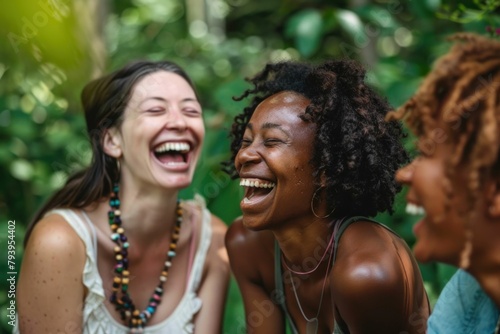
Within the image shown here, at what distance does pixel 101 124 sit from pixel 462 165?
1.80m

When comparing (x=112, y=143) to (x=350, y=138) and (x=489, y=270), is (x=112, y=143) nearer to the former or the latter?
(x=350, y=138)

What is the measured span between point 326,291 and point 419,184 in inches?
32.8

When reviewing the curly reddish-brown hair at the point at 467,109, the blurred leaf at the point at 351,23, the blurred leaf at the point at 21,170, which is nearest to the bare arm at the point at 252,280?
the curly reddish-brown hair at the point at 467,109

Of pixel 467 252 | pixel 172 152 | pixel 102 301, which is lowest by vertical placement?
pixel 102 301

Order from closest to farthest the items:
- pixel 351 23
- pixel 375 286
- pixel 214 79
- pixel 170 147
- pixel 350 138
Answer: pixel 375 286
pixel 350 138
pixel 170 147
pixel 351 23
pixel 214 79

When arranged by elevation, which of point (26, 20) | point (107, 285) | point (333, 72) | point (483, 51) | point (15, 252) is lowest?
point (15, 252)

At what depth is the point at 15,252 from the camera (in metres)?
3.63

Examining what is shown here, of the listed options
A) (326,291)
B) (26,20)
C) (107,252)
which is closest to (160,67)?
(107,252)

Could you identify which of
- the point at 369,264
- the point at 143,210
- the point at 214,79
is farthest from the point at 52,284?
the point at 214,79

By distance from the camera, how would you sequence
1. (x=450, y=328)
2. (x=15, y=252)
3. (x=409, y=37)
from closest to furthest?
1. (x=450, y=328)
2. (x=15, y=252)
3. (x=409, y=37)

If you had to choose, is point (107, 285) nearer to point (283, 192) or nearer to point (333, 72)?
point (283, 192)

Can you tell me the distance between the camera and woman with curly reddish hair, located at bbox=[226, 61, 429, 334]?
7.05 ft

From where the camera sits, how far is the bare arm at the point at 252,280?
2.63 m

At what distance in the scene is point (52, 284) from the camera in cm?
264
